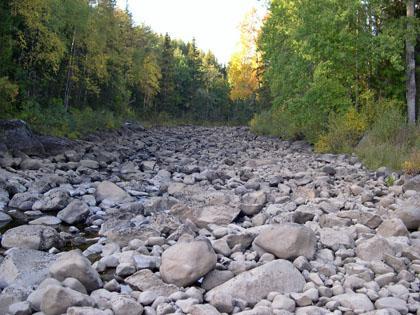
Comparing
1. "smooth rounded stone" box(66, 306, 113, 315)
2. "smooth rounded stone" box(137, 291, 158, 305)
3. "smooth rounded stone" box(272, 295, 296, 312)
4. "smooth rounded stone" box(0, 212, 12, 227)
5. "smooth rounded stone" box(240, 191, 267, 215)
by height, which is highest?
"smooth rounded stone" box(240, 191, 267, 215)

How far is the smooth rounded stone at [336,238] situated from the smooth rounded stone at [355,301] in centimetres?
166

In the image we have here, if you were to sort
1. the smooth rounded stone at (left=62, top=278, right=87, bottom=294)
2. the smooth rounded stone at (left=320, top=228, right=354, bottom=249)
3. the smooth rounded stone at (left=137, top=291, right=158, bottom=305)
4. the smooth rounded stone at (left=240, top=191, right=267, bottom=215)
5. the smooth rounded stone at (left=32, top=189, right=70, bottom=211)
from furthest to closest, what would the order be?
1. the smooth rounded stone at (left=32, top=189, right=70, bottom=211)
2. the smooth rounded stone at (left=240, top=191, right=267, bottom=215)
3. the smooth rounded stone at (left=320, top=228, right=354, bottom=249)
4. the smooth rounded stone at (left=62, top=278, right=87, bottom=294)
5. the smooth rounded stone at (left=137, top=291, right=158, bottom=305)

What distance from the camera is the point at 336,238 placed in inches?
264

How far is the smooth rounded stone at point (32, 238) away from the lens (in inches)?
269

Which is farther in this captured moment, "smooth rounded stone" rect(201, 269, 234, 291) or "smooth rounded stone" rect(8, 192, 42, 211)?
"smooth rounded stone" rect(8, 192, 42, 211)

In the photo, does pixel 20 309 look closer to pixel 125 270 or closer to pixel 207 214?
pixel 125 270

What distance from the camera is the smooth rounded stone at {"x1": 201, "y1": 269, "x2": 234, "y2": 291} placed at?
214 inches

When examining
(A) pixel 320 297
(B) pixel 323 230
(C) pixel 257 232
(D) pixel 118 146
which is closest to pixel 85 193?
(C) pixel 257 232

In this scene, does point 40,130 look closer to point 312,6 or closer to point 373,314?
point 312,6

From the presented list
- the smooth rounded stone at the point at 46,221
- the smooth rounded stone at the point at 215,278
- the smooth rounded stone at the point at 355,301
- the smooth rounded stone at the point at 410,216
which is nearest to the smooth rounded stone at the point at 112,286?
the smooth rounded stone at the point at 215,278

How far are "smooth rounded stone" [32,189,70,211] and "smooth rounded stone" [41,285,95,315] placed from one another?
4880 mm

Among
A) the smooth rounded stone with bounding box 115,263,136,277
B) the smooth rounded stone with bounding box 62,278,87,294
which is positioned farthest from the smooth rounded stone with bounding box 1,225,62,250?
the smooth rounded stone with bounding box 62,278,87,294

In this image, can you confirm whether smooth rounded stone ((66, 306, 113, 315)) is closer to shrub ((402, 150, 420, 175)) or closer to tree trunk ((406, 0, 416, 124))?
shrub ((402, 150, 420, 175))

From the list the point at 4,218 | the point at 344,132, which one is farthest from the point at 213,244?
the point at 344,132
